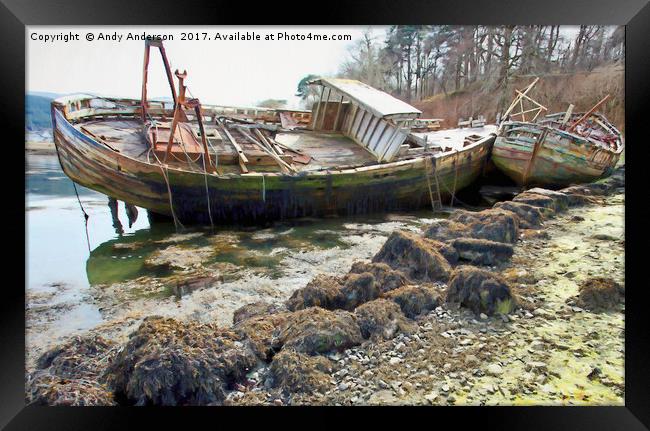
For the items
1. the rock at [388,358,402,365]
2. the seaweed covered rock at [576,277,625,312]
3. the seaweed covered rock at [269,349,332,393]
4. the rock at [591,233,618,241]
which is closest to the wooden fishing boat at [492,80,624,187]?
the rock at [591,233,618,241]

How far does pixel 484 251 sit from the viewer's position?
4.66m

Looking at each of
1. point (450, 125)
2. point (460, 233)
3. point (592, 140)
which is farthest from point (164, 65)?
point (592, 140)

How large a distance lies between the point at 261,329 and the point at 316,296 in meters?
0.61

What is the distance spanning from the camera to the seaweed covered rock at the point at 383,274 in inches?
168

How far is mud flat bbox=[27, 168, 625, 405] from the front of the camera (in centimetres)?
342

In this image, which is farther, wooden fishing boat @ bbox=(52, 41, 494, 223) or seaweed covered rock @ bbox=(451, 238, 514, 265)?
wooden fishing boat @ bbox=(52, 41, 494, 223)

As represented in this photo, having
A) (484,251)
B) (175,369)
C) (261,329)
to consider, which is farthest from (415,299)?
(175,369)

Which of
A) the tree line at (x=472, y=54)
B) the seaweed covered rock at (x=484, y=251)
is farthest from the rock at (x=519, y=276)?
the tree line at (x=472, y=54)

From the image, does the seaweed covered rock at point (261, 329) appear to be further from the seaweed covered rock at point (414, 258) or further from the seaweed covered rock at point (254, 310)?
the seaweed covered rock at point (414, 258)

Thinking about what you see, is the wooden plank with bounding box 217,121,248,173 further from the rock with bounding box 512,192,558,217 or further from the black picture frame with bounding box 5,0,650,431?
the rock with bounding box 512,192,558,217

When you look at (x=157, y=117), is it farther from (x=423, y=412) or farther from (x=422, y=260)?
(x=423, y=412)

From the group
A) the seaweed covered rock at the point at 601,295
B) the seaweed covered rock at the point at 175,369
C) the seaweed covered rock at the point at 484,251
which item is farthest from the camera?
the seaweed covered rock at the point at 484,251

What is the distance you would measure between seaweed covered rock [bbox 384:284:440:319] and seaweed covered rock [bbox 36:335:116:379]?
2465 mm
